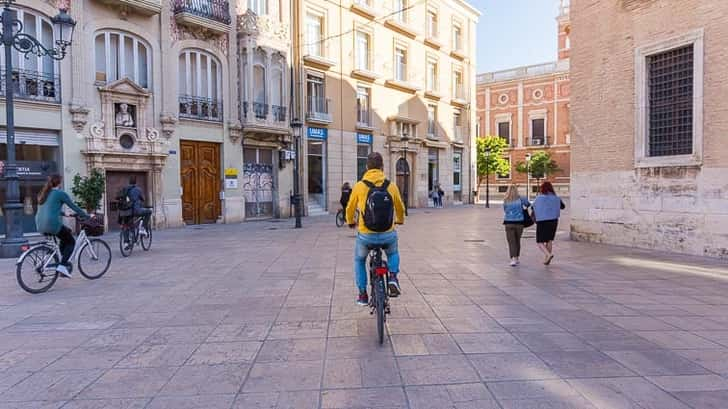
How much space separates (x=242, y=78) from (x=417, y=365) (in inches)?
769

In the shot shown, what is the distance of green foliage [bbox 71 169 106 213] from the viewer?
50.1 feet

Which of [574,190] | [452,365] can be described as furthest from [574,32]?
[452,365]

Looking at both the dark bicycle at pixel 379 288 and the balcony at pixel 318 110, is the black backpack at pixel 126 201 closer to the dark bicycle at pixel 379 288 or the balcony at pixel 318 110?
the dark bicycle at pixel 379 288

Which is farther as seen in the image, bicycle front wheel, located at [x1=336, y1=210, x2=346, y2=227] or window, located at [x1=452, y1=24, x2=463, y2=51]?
window, located at [x1=452, y1=24, x2=463, y2=51]

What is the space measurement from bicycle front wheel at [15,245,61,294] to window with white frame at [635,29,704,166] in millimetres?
12232

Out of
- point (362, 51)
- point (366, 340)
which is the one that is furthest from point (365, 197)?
point (362, 51)

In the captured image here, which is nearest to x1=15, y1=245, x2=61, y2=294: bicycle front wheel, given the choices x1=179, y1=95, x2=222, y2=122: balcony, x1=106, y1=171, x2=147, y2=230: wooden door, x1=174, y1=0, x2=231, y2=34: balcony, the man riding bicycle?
the man riding bicycle

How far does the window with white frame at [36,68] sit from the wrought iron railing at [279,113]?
901 centimetres

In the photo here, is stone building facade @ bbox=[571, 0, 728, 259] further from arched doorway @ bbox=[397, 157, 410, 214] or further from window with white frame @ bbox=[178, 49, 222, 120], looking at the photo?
arched doorway @ bbox=[397, 157, 410, 214]

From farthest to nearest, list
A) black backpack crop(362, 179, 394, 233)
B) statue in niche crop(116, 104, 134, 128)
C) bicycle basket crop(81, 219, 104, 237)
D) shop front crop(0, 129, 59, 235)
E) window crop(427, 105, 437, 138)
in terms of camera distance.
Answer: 1. window crop(427, 105, 437, 138)
2. statue in niche crop(116, 104, 134, 128)
3. shop front crop(0, 129, 59, 235)
4. bicycle basket crop(81, 219, 104, 237)
5. black backpack crop(362, 179, 394, 233)

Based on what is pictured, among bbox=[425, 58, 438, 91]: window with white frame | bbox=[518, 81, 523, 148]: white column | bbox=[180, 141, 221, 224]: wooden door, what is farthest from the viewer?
bbox=[518, 81, 523, 148]: white column

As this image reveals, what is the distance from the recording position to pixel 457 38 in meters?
38.1

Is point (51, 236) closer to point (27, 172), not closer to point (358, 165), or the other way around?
point (27, 172)

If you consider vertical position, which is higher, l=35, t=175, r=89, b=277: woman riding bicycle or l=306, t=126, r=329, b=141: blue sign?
l=306, t=126, r=329, b=141: blue sign
